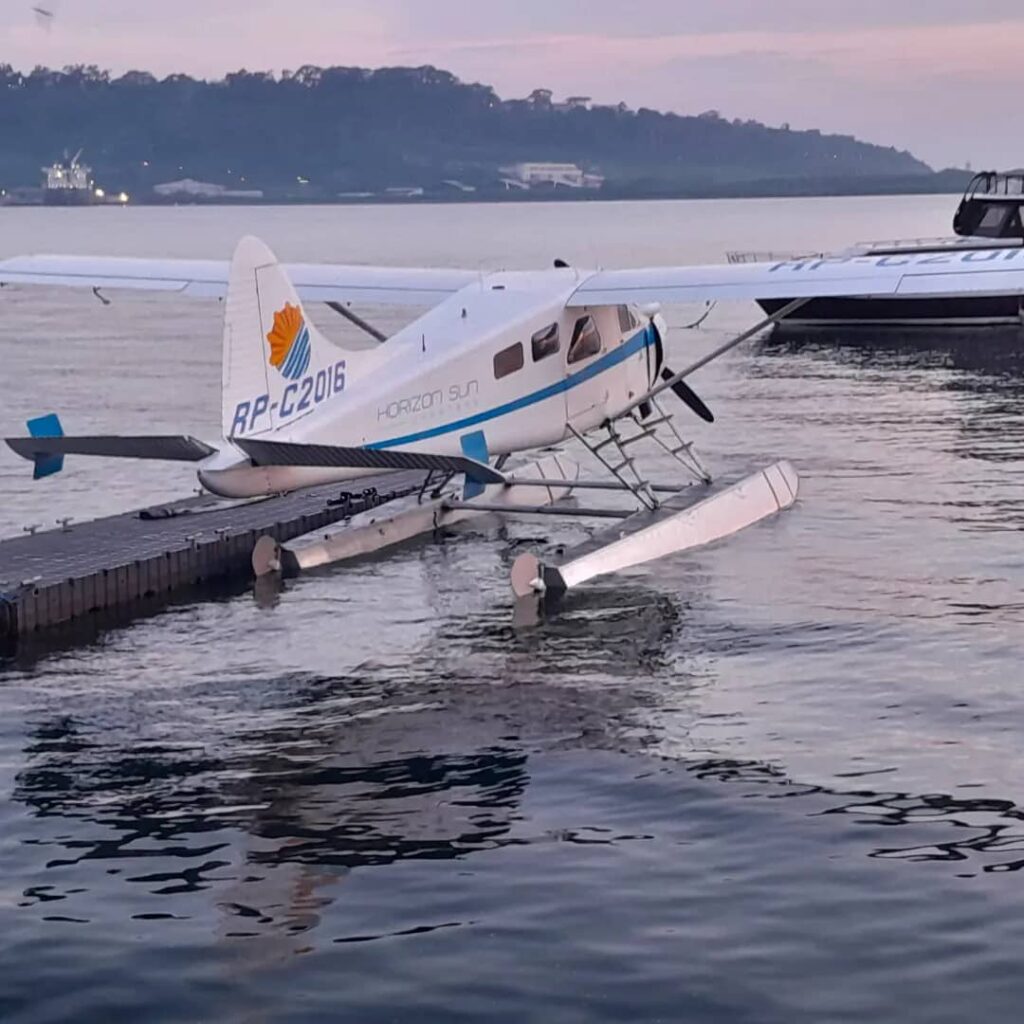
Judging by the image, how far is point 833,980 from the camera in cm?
881

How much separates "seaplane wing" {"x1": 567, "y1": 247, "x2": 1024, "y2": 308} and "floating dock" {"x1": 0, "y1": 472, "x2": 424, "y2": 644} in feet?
12.2

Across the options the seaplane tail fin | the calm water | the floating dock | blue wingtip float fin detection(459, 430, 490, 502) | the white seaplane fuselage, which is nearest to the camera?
the calm water

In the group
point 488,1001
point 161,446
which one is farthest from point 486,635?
point 488,1001

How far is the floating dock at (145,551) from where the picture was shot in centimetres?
1566

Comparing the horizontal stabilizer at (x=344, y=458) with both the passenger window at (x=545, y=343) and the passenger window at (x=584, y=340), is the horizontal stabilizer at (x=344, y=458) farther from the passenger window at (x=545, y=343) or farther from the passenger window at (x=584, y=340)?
the passenger window at (x=584, y=340)

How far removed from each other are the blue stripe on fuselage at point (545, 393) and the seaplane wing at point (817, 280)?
0.82 m

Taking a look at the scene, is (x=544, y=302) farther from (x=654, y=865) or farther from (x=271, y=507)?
(x=654, y=865)

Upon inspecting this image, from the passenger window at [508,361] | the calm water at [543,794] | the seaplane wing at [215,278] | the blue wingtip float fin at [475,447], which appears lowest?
the calm water at [543,794]

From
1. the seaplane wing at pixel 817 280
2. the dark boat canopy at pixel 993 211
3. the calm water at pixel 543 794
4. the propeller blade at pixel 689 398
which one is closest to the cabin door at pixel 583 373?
the seaplane wing at pixel 817 280

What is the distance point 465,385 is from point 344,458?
2.80m

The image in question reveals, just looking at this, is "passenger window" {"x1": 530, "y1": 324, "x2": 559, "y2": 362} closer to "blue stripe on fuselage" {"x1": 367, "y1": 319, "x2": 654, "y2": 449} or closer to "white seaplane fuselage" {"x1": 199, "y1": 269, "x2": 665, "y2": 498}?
"white seaplane fuselage" {"x1": 199, "y1": 269, "x2": 665, "y2": 498}

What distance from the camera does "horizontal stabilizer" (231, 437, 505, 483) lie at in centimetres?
1423

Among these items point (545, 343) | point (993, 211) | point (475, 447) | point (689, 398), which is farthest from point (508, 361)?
point (993, 211)

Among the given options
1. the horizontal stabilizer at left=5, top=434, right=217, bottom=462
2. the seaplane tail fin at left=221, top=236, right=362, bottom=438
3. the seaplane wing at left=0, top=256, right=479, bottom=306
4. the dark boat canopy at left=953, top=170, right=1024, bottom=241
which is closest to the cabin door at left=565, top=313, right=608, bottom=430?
the seaplane wing at left=0, top=256, right=479, bottom=306
